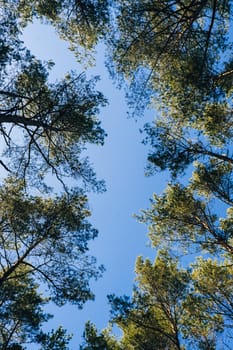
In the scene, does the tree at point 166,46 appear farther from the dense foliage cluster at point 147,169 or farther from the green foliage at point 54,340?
the green foliage at point 54,340

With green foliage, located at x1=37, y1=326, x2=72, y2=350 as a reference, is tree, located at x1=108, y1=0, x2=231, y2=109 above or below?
above

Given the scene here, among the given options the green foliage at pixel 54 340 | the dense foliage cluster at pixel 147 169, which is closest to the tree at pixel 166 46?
the dense foliage cluster at pixel 147 169

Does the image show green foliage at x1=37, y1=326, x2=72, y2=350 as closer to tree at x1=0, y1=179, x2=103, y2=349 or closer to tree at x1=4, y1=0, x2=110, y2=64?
tree at x1=0, y1=179, x2=103, y2=349

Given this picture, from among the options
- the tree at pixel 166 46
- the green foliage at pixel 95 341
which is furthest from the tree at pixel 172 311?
the tree at pixel 166 46

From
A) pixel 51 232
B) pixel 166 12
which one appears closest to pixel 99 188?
pixel 51 232

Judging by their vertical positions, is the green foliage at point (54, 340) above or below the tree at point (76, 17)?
below

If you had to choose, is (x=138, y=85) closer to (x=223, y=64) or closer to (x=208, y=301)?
(x=223, y=64)

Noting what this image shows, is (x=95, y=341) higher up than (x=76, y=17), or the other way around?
(x=76, y=17)

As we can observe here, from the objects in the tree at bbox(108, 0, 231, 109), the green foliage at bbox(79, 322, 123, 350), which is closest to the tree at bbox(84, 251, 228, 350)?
the green foliage at bbox(79, 322, 123, 350)

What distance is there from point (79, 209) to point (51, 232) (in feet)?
3.80

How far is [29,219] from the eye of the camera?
1030 centimetres

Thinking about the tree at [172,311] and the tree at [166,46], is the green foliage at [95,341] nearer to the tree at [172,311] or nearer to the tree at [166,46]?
the tree at [172,311]

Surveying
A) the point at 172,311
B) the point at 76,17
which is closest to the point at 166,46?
→ the point at 76,17

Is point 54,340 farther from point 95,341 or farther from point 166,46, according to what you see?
point 166,46
